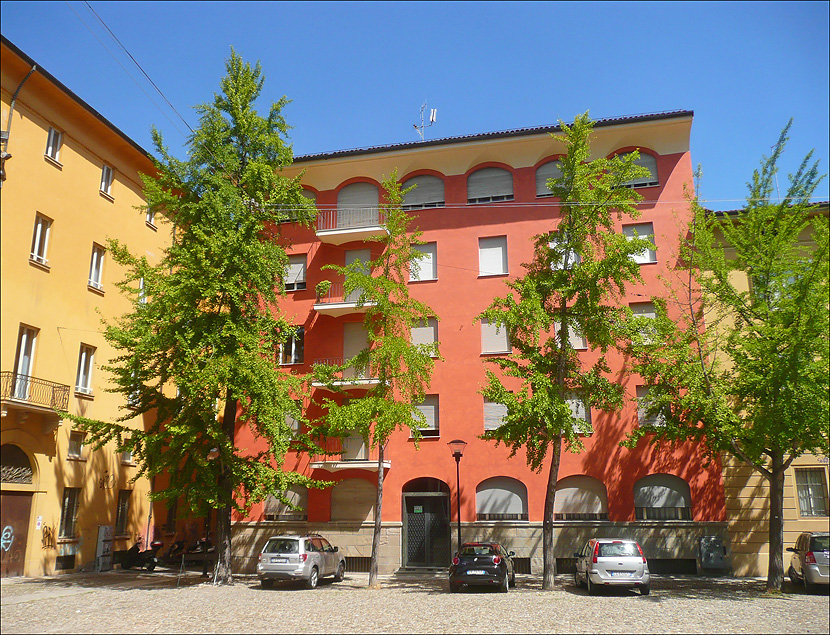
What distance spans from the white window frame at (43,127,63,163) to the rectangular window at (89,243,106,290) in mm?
2717

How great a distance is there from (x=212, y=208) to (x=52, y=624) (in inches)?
470

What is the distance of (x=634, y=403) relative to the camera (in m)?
23.0

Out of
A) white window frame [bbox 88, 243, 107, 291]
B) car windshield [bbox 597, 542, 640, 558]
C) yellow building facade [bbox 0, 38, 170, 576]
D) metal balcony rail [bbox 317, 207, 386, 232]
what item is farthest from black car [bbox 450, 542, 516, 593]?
metal balcony rail [bbox 317, 207, 386, 232]

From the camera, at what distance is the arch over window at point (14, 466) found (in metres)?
13.8

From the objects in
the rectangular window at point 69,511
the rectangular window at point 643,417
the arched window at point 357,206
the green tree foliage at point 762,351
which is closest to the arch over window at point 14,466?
the rectangular window at point 69,511

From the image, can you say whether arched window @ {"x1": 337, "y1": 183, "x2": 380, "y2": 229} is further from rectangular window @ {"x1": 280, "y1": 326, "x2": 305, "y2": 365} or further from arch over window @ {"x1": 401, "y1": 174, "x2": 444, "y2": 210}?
rectangular window @ {"x1": 280, "y1": 326, "x2": 305, "y2": 365}

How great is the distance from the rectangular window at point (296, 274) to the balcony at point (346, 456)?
6.41 meters

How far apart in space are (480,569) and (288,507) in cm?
936

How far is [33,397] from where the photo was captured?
14391 mm

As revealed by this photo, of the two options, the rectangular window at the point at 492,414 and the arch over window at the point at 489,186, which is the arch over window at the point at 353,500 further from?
the arch over window at the point at 489,186

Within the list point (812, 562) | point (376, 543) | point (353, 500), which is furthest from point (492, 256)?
point (812, 562)

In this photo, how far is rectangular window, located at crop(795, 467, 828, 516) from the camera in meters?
21.6

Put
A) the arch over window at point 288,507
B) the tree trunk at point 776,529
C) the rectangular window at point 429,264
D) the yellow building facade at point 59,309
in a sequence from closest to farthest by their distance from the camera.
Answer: the yellow building facade at point 59,309, the tree trunk at point 776,529, the arch over window at point 288,507, the rectangular window at point 429,264

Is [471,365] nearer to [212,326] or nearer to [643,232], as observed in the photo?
[643,232]
